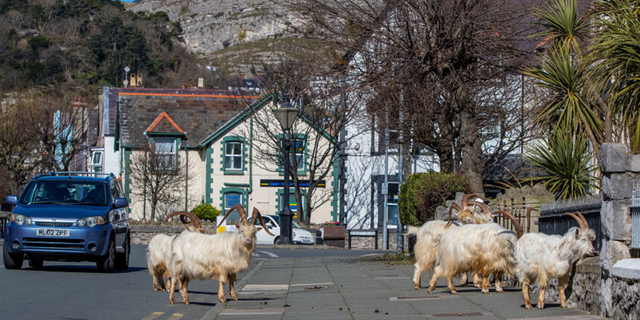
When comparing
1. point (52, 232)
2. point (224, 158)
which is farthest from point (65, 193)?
point (224, 158)

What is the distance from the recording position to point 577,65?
680 inches

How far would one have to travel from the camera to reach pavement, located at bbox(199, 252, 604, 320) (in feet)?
31.2

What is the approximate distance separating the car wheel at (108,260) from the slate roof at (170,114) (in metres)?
34.4

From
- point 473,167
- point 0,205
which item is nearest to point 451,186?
point 473,167

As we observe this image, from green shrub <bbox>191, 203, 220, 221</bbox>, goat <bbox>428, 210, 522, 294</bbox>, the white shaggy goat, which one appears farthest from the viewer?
green shrub <bbox>191, 203, 220, 221</bbox>

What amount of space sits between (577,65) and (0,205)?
50009 mm

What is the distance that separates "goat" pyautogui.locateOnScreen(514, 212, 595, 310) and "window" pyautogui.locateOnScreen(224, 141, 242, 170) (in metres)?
41.6

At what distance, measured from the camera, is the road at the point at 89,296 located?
10.3m

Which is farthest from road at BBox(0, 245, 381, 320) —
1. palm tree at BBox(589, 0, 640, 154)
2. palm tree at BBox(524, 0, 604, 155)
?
palm tree at BBox(589, 0, 640, 154)

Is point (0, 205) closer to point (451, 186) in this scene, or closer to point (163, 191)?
point (163, 191)

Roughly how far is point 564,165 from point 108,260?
930 cm

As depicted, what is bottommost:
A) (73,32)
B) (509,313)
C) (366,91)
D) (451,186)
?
Answer: (509,313)

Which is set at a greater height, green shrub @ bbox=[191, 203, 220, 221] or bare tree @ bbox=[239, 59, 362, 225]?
bare tree @ bbox=[239, 59, 362, 225]

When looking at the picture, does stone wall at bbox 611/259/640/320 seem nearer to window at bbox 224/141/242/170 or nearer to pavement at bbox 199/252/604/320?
pavement at bbox 199/252/604/320
